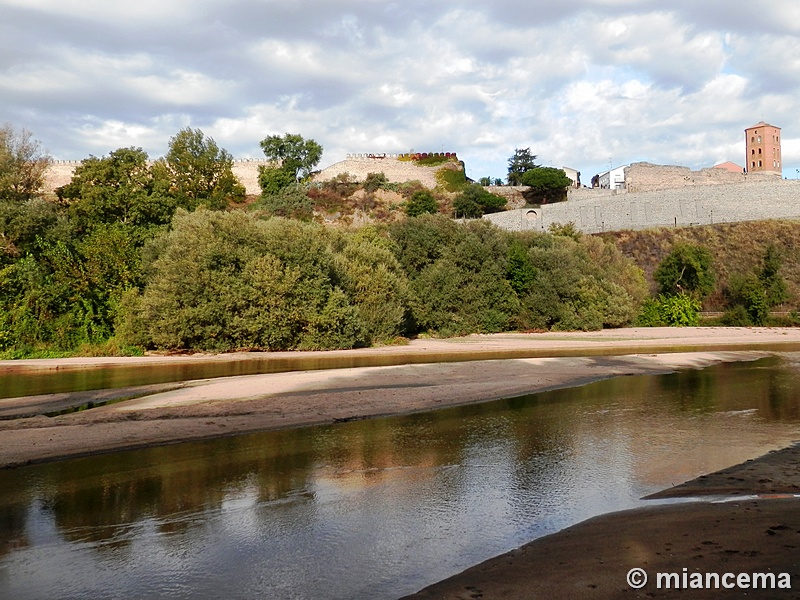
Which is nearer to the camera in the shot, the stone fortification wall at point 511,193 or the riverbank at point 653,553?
the riverbank at point 653,553

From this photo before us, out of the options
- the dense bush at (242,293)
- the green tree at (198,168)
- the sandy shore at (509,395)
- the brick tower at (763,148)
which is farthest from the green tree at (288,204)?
the brick tower at (763,148)

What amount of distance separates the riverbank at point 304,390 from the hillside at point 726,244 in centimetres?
1849

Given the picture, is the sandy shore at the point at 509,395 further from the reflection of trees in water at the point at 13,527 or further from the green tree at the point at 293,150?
the green tree at the point at 293,150

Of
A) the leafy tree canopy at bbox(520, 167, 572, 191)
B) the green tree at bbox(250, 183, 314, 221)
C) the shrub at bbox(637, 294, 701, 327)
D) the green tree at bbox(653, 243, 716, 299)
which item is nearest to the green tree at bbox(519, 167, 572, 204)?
the leafy tree canopy at bbox(520, 167, 572, 191)

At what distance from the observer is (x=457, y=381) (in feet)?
63.0

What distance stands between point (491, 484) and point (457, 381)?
31.7 ft

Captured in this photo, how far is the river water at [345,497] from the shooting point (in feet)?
21.7

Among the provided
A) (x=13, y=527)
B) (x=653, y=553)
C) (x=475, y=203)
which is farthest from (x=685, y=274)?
(x=13, y=527)

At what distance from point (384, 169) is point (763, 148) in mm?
89124

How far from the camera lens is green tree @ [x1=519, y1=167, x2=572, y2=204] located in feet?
245

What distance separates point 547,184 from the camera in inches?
2948

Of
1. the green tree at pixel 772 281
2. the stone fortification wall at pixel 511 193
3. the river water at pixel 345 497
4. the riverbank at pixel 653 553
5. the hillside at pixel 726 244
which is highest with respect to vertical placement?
the stone fortification wall at pixel 511 193

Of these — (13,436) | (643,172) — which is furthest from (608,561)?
(643,172)

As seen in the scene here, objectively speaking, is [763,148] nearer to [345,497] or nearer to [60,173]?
[60,173]
